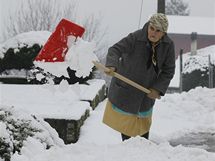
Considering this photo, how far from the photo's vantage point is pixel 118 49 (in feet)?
15.4

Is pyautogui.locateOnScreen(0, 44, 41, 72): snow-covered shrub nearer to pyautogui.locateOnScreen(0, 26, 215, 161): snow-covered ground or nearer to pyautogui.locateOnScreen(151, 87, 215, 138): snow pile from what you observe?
pyautogui.locateOnScreen(0, 26, 215, 161): snow-covered ground

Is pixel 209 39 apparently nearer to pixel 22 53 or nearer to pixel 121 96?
pixel 22 53

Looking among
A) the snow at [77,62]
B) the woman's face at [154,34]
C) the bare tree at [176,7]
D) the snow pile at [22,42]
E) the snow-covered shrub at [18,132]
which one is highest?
the woman's face at [154,34]

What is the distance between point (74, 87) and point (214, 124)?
15.1 ft

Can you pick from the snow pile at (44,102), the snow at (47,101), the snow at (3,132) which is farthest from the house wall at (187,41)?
the snow at (3,132)

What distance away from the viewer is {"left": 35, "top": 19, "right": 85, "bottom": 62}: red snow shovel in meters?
4.43

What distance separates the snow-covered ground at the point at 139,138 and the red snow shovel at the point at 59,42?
28cm

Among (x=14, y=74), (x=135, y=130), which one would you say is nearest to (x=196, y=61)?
(x=14, y=74)

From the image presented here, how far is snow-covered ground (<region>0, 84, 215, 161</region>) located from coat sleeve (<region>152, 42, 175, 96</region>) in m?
0.61

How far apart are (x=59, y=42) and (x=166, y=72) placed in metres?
1.08

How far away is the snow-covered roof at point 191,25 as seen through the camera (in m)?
46.1

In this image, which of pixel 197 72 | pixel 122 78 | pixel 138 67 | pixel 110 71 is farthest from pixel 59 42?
pixel 197 72

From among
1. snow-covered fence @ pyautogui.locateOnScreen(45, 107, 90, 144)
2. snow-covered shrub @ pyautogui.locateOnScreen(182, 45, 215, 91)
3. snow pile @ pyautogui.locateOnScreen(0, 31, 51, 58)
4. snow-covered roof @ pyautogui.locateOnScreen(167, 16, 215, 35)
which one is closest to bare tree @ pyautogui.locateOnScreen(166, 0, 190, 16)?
snow-covered roof @ pyautogui.locateOnScreen(167, 16, 215, 35)

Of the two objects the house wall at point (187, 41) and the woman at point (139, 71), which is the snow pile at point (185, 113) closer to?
the woman at point (139, 71)
